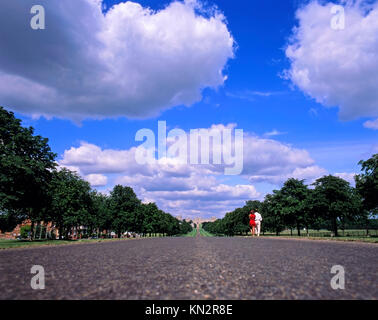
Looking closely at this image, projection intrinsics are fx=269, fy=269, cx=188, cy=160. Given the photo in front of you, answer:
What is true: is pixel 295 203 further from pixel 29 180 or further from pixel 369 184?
pixel 29 180

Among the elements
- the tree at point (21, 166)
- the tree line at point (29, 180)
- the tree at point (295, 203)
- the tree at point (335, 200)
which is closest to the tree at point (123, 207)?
the tree line at point (29, 180)

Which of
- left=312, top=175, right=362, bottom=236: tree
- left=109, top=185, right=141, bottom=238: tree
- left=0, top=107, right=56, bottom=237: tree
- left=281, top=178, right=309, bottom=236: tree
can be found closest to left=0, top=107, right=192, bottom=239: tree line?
left=0, top=107, right=56, bottom=237: tree

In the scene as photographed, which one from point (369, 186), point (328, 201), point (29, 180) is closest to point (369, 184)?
point (369, 186)

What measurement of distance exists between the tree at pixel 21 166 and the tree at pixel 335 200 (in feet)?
166

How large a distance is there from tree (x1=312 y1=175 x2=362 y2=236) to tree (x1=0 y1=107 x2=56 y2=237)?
50.6 meters

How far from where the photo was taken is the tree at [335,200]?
56.9m

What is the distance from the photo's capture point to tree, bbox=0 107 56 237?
30.0 m

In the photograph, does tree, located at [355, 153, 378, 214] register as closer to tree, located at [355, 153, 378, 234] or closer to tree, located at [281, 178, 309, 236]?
tree, located at [355, 153, 378, 234]

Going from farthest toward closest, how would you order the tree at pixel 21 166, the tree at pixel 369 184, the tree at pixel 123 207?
the tree at pixel 123 207, the tree at pixel 369 184, the tree at pixel 21 166

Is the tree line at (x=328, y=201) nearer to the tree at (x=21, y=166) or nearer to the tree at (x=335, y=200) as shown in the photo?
the tree at (x=335, y=200)

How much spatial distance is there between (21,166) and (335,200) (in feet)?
197

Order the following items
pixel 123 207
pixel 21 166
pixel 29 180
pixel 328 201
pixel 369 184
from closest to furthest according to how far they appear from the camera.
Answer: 1. pixel 21 166
2. pixel 29 180
3. pixel 369 184
4. pixel 328 201
5. pixel 123 207

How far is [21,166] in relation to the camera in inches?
1206
